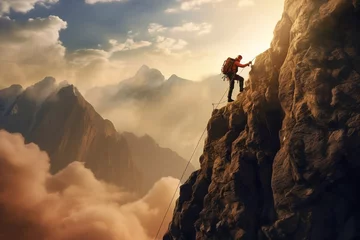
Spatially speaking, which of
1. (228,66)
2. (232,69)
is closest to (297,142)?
(232,69)

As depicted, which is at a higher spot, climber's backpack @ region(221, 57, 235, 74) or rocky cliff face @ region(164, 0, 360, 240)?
climber's backpack @ region(221, 57, 235, 74)

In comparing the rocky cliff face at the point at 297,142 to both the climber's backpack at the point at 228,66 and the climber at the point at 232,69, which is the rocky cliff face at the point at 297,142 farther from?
the climber's backpack at the point at 228,66

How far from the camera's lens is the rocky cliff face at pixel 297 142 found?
2111 cm

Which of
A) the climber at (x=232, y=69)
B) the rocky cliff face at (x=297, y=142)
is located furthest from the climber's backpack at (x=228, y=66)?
the rocky cliff face at (x=297, y=142)

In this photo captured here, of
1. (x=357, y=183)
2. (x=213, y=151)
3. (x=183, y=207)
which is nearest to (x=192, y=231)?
(x=183, y=207)

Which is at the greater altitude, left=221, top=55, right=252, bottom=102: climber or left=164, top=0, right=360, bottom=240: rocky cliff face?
left=221, top=55, right=252, bottom=102: climber

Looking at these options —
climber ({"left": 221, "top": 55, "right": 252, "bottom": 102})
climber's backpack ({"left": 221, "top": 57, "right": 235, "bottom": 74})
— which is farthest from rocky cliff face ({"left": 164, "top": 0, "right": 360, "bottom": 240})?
climber's backpack ({"left": 221, "top": 57, "right": 235, "bottom": 74})

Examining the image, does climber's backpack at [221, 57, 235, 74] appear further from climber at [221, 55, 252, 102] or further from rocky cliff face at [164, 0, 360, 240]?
rocky cliff face at [164, 0, 360, 240]

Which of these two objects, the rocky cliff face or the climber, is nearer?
the rocky cliff face

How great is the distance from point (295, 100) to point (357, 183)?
641 cm

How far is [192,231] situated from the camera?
29938 mm

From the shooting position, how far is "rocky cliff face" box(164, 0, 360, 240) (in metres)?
21.1

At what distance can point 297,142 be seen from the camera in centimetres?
2241

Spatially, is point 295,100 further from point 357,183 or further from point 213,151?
point 213,151
